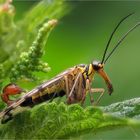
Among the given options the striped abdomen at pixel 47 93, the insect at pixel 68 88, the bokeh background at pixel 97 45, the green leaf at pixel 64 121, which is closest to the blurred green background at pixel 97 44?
the bokeh background at pixel 97 45

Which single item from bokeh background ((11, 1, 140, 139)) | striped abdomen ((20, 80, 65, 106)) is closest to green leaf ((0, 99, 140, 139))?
striped abdomen ((20, 80, 65, 106))

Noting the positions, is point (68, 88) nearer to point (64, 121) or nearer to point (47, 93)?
point (47, 93)

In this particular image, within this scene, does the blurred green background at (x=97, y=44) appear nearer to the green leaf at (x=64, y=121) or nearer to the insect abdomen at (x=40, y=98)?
the insect abdomen at (x=40, y=98)

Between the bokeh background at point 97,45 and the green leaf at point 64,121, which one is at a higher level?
the bokeh background at point 97,45

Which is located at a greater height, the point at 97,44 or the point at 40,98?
the point at 97,44

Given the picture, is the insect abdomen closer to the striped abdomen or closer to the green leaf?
the striped abdomen

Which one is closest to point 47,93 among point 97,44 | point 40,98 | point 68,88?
point 40,98

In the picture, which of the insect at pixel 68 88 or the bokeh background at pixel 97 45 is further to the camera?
the bokeh background at pixel 97 45
